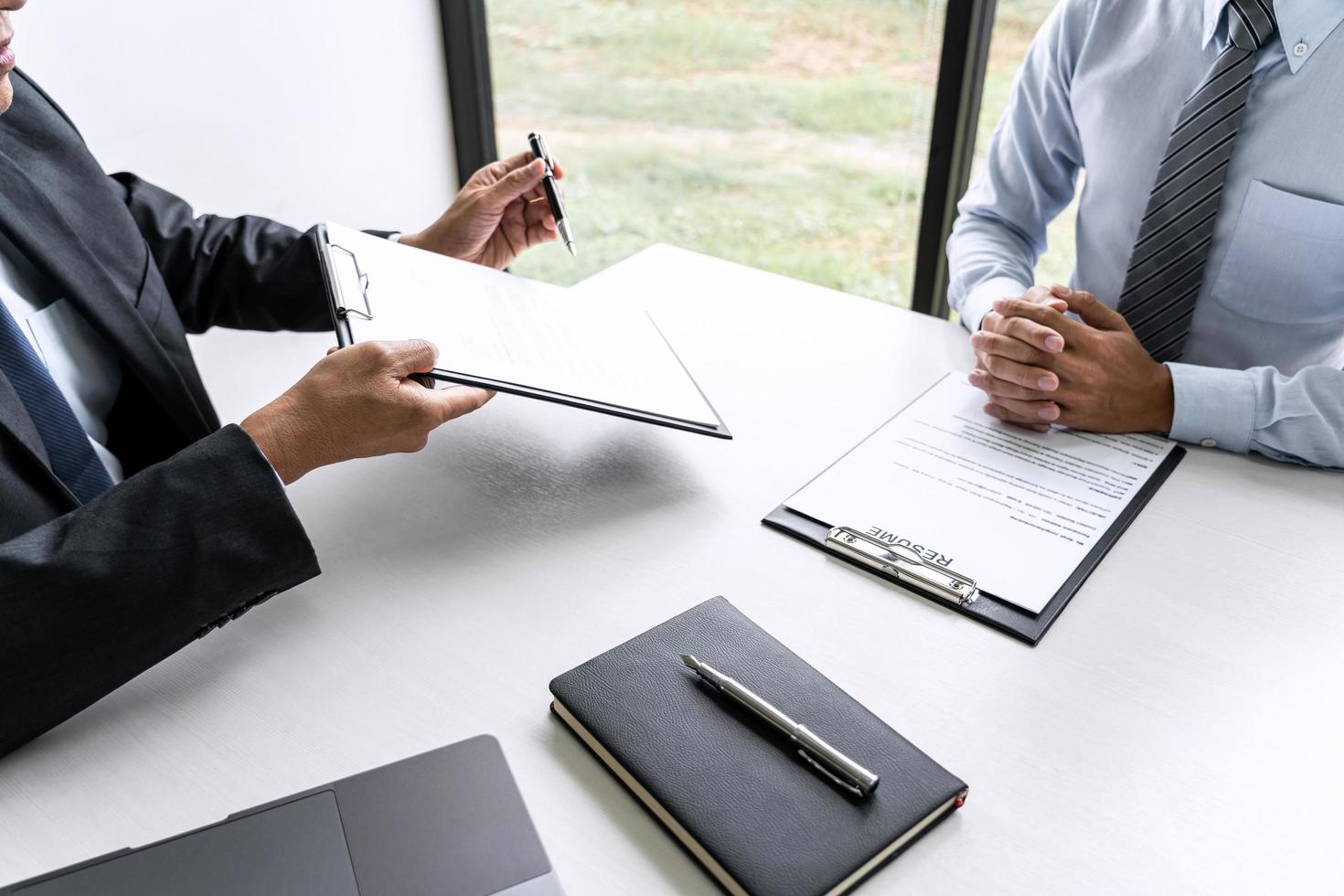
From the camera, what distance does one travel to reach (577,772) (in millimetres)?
670

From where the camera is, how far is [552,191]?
1.21 m

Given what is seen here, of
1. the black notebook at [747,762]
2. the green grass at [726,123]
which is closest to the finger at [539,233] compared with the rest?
the black notebook at [747,762]

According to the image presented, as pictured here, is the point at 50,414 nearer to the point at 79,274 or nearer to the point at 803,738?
the point at 79,274

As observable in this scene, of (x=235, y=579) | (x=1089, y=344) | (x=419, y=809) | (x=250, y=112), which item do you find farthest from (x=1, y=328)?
(x=250, y=112)

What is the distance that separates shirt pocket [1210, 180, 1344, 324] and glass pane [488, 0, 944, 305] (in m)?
1.13

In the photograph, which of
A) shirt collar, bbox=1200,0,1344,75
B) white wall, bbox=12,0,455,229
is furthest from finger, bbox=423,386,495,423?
white wall, bbox=12,0,455,229

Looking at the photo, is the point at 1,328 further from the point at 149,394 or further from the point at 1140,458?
the point at 1140,458

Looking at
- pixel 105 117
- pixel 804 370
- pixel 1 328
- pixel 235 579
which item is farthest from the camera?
pixel 105 117

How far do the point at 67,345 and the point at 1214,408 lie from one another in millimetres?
1261

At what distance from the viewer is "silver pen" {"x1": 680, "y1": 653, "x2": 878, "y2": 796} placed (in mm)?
625

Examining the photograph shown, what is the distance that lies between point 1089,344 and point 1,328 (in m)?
1.13

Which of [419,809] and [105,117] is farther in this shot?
[105,117]

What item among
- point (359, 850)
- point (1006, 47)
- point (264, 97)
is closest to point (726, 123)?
point (1006, 47)

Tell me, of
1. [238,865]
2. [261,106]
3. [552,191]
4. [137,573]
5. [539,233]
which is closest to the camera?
[238,865]
